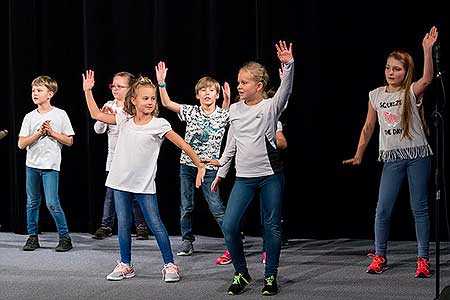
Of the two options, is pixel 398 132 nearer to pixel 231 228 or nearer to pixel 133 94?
pixel 231 228

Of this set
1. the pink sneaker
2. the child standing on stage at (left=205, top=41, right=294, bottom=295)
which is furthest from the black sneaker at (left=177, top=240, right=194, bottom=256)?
the child standing on stage at (left=205, top=41, right=294, bottom=295)

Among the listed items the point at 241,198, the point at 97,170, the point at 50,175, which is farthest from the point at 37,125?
the point at 241,198

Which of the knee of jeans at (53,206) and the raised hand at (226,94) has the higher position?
the raised hand at (226,94)

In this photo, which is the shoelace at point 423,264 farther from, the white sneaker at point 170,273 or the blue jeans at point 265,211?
the white sneaker at point 170,273

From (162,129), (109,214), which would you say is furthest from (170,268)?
(109,214)

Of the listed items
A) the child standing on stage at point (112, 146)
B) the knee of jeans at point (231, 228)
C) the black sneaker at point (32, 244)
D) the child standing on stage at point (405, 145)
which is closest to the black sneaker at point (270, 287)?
the knee of jeans at point (231, 228)

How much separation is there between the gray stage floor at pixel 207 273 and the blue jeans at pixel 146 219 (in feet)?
0.69

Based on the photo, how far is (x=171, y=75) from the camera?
6.69 metres

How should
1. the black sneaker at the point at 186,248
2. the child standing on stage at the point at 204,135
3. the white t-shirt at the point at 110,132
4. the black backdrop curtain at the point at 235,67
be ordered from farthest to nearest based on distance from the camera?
the white t-shirt at the point at 110,132, the black backdrop curtain at the point at 235,67, the black sneaker at the point at 186,248, the child standing on stage at the point at 204,135

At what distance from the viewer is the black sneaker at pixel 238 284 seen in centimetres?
444

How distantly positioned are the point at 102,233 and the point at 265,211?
8.22 feet

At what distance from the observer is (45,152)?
19.7ft

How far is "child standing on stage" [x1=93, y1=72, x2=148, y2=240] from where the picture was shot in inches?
243

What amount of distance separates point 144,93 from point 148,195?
63 centimetres
